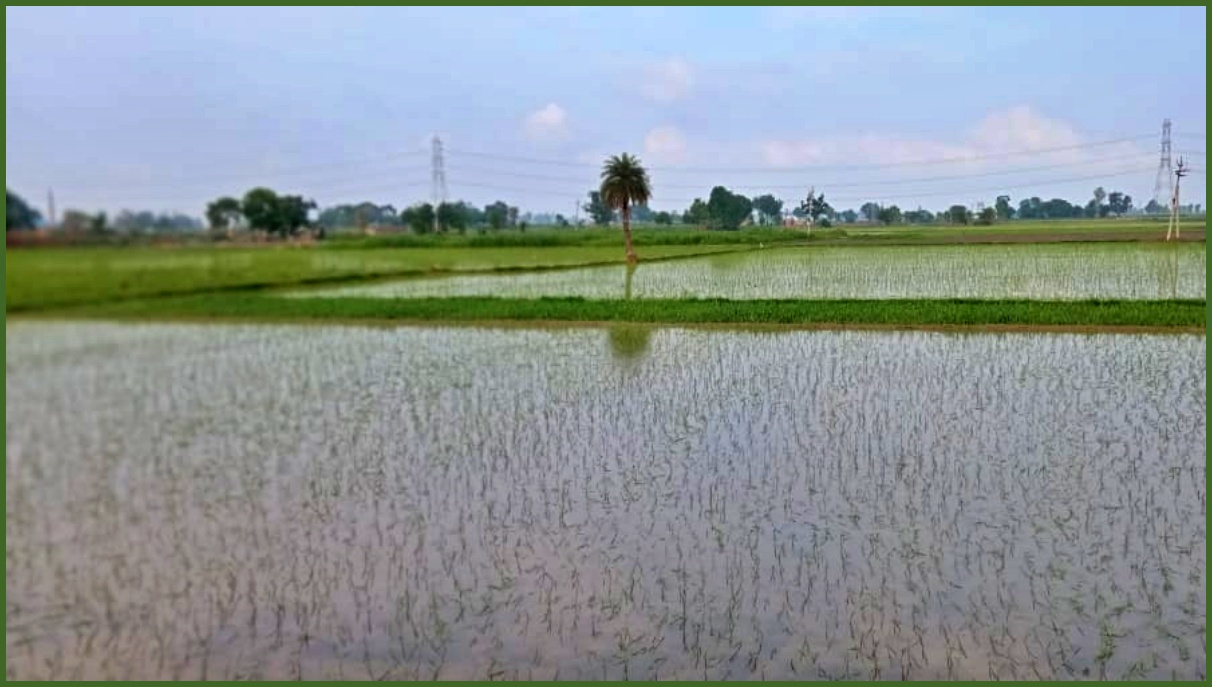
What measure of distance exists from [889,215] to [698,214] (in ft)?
11.1

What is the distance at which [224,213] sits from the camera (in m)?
3.04

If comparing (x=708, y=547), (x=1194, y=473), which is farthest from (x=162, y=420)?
(x=1194, y=473)

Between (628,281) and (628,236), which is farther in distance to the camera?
(628,236)

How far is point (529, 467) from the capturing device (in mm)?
5508

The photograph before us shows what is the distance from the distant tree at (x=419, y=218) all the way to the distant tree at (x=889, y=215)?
32.7 feet

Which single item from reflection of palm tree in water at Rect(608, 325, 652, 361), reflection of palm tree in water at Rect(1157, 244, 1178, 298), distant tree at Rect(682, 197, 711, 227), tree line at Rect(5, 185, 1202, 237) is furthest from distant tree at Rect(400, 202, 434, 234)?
reflection of palm tree in water at Rect(1157, 244, 1178, 298)

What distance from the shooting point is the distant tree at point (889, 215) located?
43.2 feet

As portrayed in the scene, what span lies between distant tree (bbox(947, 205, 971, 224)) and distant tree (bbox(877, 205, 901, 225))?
132 cm

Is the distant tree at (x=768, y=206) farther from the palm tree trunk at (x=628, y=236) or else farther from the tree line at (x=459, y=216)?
the palm tree trunk at (x=628, y=236)

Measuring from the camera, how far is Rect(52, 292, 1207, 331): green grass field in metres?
11.2

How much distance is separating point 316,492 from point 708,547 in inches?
82.5

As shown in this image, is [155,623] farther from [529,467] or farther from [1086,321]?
[1086,321]

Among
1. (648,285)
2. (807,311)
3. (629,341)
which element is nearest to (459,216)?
(629,341)

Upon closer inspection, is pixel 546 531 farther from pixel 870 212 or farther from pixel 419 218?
pixel 870 212
